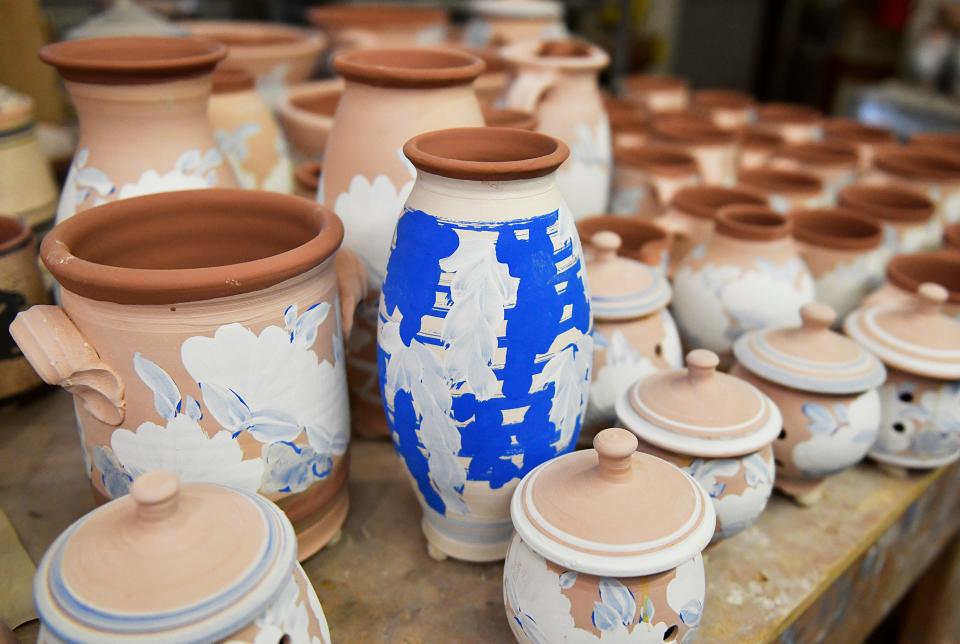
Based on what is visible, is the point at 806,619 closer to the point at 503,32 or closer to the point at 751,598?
the point at 751,598

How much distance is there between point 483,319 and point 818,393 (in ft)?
2.00

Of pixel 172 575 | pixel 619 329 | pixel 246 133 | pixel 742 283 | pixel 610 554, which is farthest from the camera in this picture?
pixel 246 133

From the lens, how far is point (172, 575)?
0.69m

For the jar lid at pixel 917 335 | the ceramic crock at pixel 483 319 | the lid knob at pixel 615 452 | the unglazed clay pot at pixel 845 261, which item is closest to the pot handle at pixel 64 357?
the ceramic crock at pixel 483 319

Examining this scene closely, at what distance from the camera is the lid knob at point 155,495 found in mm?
697

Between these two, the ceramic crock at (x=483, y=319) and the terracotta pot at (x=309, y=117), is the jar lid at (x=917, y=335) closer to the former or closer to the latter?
the ceramic crock at (x=483, y=319)

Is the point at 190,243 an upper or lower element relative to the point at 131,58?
lower

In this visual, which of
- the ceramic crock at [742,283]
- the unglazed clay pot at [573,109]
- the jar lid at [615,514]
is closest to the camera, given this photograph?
the jar lid at [615,514]

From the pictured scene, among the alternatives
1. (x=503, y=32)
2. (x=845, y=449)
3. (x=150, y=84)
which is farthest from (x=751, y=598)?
(x=503, y=32)

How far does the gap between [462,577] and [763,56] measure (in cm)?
615

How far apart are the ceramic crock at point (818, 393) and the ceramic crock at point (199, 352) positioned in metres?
0.69

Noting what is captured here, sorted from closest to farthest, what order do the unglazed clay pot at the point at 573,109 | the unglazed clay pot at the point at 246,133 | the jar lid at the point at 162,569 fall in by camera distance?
the jar lid at the point at 162,569, the unglazed clay pot at the point at 246,133, the unglazed clay pot at the point at 573,109

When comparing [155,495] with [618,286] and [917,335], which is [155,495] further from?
[917,335]

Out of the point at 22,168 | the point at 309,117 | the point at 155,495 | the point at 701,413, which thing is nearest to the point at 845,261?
the point at 701,413
